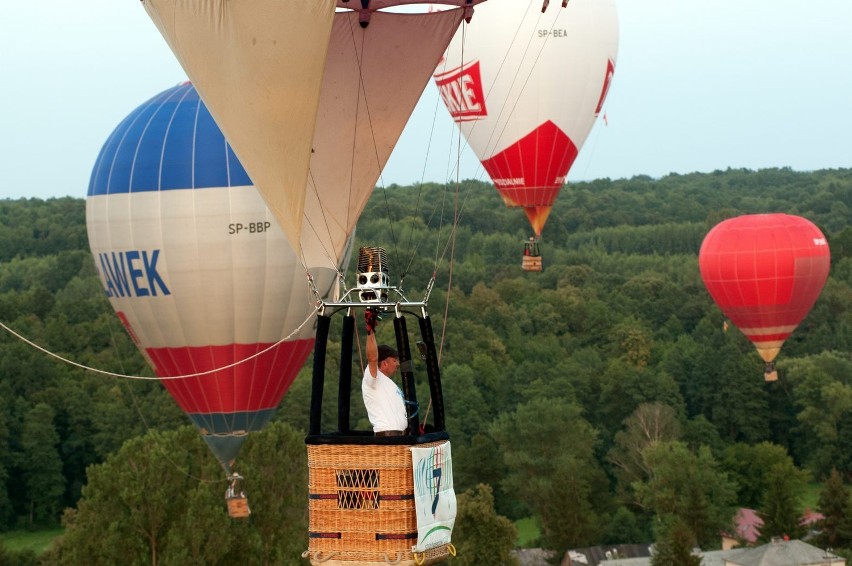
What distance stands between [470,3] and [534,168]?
15.7 metres

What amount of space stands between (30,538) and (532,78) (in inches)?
1236

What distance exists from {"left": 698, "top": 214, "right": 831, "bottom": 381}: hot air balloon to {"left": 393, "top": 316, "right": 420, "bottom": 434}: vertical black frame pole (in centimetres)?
2715

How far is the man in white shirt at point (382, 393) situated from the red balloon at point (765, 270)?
2748 centimetres

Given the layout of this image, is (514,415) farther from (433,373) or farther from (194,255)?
(433,373)

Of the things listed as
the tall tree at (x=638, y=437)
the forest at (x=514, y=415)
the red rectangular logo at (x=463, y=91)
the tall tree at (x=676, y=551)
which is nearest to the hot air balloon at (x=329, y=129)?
the red rectangular logo at (x=463, y=91)

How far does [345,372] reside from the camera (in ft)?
33.8

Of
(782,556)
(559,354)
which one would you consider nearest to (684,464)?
(782,556)

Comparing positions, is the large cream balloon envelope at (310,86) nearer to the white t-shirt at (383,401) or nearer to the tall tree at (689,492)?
the white t-shirt at (383,401)

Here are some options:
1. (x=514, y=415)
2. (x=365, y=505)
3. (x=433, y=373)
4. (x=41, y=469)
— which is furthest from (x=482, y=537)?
(x=365, y=505)

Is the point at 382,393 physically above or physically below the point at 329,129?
below

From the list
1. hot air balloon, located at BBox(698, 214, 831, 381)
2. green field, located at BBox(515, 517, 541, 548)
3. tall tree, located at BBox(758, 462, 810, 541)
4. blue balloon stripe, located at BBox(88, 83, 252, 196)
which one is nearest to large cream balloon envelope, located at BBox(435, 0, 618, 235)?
blue balloon stripe, located at BBox(88, 83, 252, 196)

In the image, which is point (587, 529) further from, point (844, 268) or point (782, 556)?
point (844, 268)

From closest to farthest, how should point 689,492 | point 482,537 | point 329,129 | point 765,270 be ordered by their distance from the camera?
point 329,129 < point 765,270 < point 482,537 < point 689,492

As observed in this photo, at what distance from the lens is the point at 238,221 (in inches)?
819
